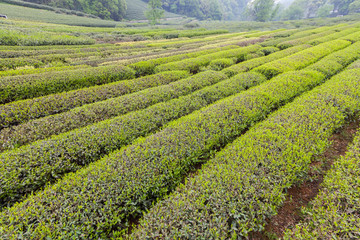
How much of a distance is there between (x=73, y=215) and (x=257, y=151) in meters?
5.05

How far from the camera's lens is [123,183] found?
4.06 m

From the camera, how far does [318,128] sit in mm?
5492

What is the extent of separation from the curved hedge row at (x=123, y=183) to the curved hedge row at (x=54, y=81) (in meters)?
8.50

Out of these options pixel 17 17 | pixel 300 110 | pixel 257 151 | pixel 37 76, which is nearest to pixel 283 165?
pixel 257 151

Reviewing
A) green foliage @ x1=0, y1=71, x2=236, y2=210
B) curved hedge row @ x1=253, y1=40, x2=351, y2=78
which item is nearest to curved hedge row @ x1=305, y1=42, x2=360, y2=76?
curved hedge row @ x1=253, y1=40, x2=351, y2=78

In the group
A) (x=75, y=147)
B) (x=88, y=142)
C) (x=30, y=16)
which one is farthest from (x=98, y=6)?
(x=75, y=147)

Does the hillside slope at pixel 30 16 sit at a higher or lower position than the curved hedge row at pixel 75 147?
higher

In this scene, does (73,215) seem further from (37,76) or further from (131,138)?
(37,76)

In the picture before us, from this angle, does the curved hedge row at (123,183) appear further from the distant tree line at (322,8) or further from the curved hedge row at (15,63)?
the distant tree line at (322,8)

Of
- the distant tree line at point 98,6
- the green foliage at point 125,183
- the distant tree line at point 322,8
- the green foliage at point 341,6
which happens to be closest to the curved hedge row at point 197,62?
the green foliage at point 125,183

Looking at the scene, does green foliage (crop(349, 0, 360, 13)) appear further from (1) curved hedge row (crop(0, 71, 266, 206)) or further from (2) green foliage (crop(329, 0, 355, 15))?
(1) curved hedge row (crop(0, 71, 266, 206))

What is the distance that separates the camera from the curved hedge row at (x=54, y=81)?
8.94 meters

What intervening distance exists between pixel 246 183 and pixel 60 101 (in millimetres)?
9863

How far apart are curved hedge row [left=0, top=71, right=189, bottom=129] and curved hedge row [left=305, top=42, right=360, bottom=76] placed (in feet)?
35.4
